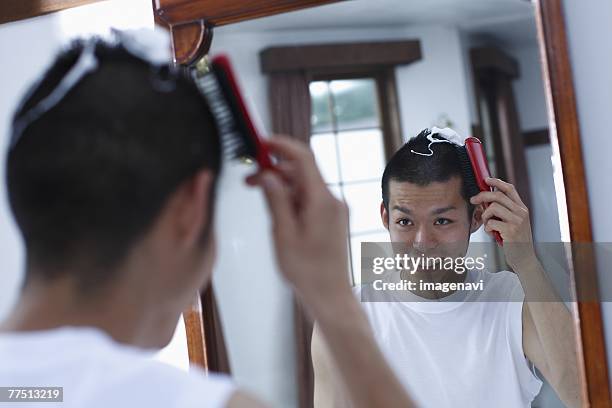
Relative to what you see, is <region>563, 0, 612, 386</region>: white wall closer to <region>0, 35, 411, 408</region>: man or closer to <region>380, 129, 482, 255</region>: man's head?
<region>380, 129, 482, 255</region>: man's head

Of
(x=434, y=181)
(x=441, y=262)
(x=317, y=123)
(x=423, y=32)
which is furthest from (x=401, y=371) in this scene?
(x=423, y=32)

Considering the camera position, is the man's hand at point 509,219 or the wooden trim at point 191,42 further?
the wooden trim at point 191,42

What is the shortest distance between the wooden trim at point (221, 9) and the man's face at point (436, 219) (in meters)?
0.31

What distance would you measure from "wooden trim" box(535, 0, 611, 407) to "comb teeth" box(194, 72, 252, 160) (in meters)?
0.56

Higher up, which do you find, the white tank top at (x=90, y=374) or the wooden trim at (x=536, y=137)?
the wooden trim at (x=536, y=137)

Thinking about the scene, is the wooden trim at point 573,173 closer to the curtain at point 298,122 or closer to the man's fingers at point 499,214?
the man's fingers at point 499,214

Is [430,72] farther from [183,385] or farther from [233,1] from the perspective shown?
[183,385]

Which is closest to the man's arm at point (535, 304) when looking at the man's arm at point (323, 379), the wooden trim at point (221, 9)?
the man's arm at point (323, 379)

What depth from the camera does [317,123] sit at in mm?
1039

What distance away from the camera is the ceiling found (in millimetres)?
989

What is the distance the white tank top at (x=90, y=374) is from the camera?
43 cm

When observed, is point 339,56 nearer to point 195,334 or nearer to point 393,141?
point 393,141

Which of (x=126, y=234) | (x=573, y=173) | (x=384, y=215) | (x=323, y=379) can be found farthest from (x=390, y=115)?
(x=126, y=234)

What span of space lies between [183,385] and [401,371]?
0.58 m
